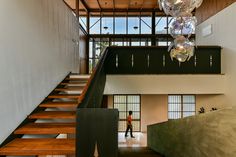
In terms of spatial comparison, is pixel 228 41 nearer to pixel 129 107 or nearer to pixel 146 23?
pixel 129 107

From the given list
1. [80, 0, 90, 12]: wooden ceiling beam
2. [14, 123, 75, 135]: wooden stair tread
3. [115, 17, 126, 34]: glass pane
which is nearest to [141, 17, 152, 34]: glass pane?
[115, 17, 126, 34]: glass pane

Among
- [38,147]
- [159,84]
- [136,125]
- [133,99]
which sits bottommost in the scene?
[136,125]

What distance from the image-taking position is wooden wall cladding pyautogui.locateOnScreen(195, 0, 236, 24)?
862 centimetres

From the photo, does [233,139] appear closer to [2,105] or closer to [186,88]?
[2,105]

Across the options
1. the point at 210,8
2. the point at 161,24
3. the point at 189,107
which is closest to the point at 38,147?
the point at 210,8

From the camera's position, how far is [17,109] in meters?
4.18

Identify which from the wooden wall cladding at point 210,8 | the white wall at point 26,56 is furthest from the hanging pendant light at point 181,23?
the wooden wall cladding at point 210,8

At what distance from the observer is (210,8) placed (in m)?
9.80

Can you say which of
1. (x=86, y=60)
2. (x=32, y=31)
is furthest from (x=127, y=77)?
(x=86, y=60)

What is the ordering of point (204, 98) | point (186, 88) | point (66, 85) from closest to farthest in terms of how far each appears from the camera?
point (66, 85) → point (186, 88) → point (204, 98)

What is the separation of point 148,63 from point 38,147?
16.6 ft

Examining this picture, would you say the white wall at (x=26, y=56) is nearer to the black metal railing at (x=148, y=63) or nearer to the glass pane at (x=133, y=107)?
the black metal railing at (x=148, y=63)

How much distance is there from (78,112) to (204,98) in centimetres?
882

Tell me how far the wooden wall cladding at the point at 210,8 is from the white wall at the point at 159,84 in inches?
103
